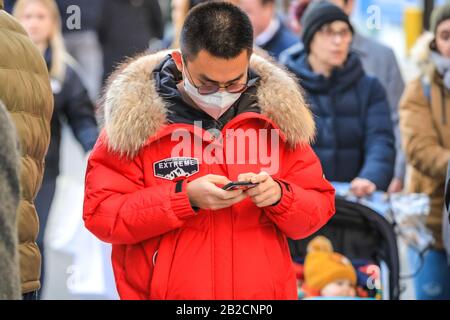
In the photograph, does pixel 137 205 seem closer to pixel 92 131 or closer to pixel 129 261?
pixel 129 261

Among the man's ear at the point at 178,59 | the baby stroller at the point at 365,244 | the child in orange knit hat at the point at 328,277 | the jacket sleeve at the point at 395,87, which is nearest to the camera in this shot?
the man's ear at the point at 178,59

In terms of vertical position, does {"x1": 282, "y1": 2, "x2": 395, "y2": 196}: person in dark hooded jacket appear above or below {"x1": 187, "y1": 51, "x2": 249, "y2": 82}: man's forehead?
below

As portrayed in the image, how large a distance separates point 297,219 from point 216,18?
76 centimetres

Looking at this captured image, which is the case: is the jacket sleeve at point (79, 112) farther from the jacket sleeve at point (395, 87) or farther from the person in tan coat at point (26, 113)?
the person in tan coat at point (26, 113)

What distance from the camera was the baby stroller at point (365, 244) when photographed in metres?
6.27

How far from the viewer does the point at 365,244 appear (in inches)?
256

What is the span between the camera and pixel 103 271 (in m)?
7.44

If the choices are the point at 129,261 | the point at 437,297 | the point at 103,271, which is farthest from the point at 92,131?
the point at 129,261

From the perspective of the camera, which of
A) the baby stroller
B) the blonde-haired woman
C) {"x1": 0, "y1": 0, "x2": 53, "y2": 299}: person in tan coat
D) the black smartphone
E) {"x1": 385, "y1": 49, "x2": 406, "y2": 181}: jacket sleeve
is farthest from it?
{"x1": 385, "y1": 49, "x2": 406, "y2": 181}: jacket sleeve

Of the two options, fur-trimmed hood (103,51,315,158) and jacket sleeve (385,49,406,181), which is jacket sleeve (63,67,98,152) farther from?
fur-trimmed hood (103,51,315,158)

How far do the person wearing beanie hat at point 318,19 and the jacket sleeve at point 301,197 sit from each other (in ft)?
8.51

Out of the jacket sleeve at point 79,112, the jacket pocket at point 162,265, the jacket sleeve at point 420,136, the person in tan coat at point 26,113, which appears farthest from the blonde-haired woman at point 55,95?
the jacket pocket at point 162,265

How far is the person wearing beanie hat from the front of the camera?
23.3ft

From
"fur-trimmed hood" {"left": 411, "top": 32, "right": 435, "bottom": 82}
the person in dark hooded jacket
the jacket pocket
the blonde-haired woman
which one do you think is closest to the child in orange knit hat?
the person in dark hooded jacket
